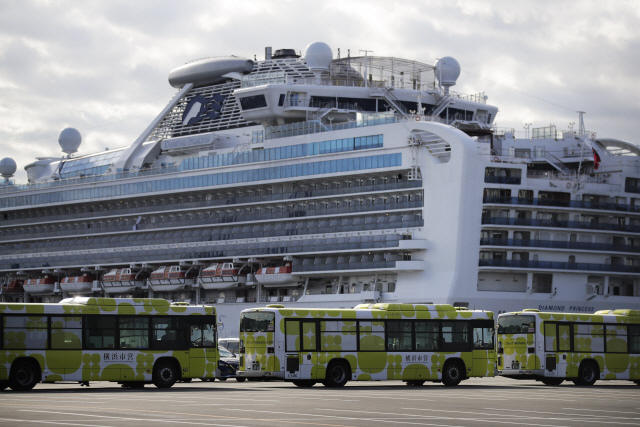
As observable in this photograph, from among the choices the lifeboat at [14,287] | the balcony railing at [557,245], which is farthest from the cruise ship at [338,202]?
the lifeboat at [14,287]

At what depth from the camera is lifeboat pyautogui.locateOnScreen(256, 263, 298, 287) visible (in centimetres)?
7150

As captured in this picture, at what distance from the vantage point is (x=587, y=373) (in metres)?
41.4

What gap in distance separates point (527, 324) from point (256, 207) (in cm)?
3767

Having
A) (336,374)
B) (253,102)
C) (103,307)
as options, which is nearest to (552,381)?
(336,374)

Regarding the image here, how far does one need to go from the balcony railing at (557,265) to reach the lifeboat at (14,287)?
48162mm

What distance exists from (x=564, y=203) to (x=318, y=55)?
828 inches

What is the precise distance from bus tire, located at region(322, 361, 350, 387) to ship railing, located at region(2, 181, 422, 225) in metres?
28.3

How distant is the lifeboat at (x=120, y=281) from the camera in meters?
82.9

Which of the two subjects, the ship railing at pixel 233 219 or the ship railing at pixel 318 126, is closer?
the ship railing at pixel 318 126

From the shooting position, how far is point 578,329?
41.5m

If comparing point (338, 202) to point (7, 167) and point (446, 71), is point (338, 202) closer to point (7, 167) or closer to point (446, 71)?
point (446, 71)

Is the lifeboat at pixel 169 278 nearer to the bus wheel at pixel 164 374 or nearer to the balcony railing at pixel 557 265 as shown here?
the balcony railing at pixel 557 265

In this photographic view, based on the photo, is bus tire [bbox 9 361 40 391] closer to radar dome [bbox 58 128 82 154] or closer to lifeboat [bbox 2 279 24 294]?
lifeboat [bbox 2 279 24 294]

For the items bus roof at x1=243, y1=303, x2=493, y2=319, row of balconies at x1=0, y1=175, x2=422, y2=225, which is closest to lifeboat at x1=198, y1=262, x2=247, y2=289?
row of balconies at x1=0, y1=175, x2=422, y2=225
